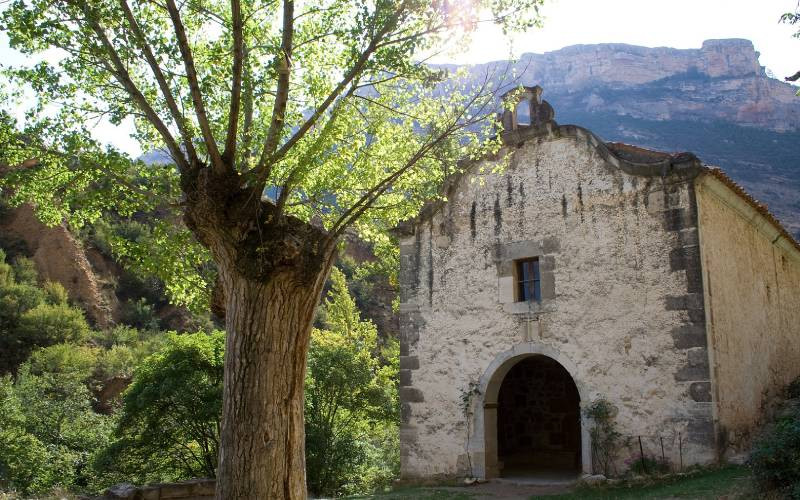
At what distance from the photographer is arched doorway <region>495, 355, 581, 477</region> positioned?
14266 millimetres

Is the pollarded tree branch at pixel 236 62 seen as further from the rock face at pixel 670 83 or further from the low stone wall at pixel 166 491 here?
the rock face at pixel 670 83

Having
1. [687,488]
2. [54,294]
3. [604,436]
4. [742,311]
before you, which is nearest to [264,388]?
[687,488]

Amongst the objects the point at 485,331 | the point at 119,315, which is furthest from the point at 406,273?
the point at 119,315

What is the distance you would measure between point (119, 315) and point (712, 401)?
34.0 m

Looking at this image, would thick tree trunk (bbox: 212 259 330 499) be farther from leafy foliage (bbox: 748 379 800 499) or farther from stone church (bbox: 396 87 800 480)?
stone church (bbox: 396 87 800 480)

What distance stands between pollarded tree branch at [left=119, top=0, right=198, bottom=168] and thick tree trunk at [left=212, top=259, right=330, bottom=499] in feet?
4.34

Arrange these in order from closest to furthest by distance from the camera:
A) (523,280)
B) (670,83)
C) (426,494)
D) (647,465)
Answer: (647,465) < (426,494) < (523,280) < (670,83)

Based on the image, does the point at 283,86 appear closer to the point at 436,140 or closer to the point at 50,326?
the point at 436,140

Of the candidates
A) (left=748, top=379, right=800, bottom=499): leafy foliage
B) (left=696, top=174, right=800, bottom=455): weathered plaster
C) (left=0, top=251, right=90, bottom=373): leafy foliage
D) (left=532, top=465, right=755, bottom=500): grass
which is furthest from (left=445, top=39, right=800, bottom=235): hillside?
(left=748, top=379, right=800, bottom=499): leafy foliage

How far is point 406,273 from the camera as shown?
13.6 metres

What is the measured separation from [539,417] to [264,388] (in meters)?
9.82

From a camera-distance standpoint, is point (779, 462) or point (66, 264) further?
point (66, 264)

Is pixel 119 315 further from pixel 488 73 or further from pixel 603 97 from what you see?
pixel 603 97

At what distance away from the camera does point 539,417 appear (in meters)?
14.7
